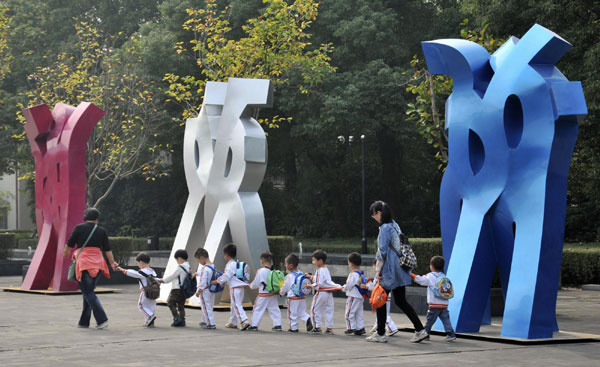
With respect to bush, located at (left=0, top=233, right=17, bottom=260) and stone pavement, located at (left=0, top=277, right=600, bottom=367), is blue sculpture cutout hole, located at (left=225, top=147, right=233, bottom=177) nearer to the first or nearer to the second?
stone pavement, located at (left=0, top=277, right=600, bottom=367)

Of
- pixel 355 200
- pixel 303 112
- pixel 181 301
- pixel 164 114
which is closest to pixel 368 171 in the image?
pixel 355 200

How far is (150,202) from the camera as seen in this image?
48281 millimetres

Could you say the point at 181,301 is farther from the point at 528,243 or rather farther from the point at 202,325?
the point at 528,243

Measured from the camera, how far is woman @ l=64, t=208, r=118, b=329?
13453mm

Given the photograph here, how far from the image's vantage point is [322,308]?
13.2m

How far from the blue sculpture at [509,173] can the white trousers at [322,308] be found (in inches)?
68.5

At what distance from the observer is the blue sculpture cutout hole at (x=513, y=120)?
12438 millimetres

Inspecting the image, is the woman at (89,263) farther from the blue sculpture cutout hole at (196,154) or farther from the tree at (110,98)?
the tree at (110,98)

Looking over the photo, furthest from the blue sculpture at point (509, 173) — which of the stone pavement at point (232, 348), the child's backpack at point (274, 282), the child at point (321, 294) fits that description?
the child's backpack at point (274, 282)

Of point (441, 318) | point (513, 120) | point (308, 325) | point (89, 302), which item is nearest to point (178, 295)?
point (89, 302)

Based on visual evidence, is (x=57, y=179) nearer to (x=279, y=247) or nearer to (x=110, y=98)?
(x=279, y=247)

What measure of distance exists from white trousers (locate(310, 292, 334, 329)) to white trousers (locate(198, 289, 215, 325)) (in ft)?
4.91

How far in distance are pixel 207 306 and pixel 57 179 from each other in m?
8.06

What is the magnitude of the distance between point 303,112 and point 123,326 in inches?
961
